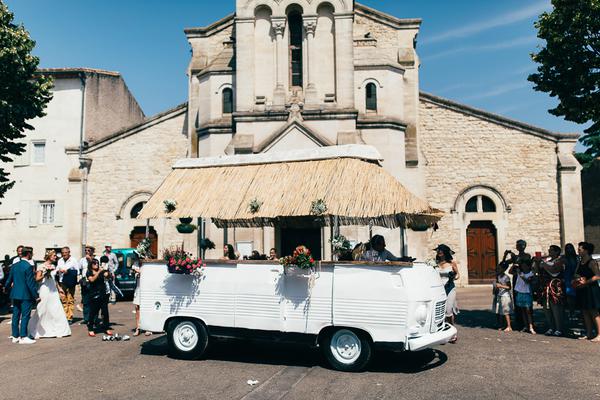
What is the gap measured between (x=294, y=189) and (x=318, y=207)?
0.85 meters

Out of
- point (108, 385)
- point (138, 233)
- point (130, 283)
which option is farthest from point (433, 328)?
point (138, 233)

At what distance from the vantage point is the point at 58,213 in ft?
82.7

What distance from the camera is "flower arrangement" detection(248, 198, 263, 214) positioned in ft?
28.1

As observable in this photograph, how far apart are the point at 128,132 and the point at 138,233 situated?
4944 millimetres

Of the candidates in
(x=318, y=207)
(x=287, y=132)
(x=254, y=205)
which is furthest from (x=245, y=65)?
(x=318, y=207)

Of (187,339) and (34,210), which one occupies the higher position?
(34,210)

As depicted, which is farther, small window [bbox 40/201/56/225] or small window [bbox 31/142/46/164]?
small window [bbox 31/142/46/164]

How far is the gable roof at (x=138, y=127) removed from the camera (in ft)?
77.0

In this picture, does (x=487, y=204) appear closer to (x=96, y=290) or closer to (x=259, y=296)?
(x=259, y=296)

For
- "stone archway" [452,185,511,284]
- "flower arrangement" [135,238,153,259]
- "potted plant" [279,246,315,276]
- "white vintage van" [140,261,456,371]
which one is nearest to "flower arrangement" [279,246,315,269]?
"potted plant" [279,246,315,276]

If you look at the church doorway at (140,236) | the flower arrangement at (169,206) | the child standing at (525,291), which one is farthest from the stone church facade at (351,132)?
the flower arrangement at (169,206)

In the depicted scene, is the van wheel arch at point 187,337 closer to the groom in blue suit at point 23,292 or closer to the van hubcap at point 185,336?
the van hubcap at point 185,336

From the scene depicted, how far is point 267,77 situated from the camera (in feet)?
66.3

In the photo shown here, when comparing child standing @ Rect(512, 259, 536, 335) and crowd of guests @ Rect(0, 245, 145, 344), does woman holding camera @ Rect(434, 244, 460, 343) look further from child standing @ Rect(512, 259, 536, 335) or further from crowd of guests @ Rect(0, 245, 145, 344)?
crowd of guests @ Rect(0, 245, 145, 344)
